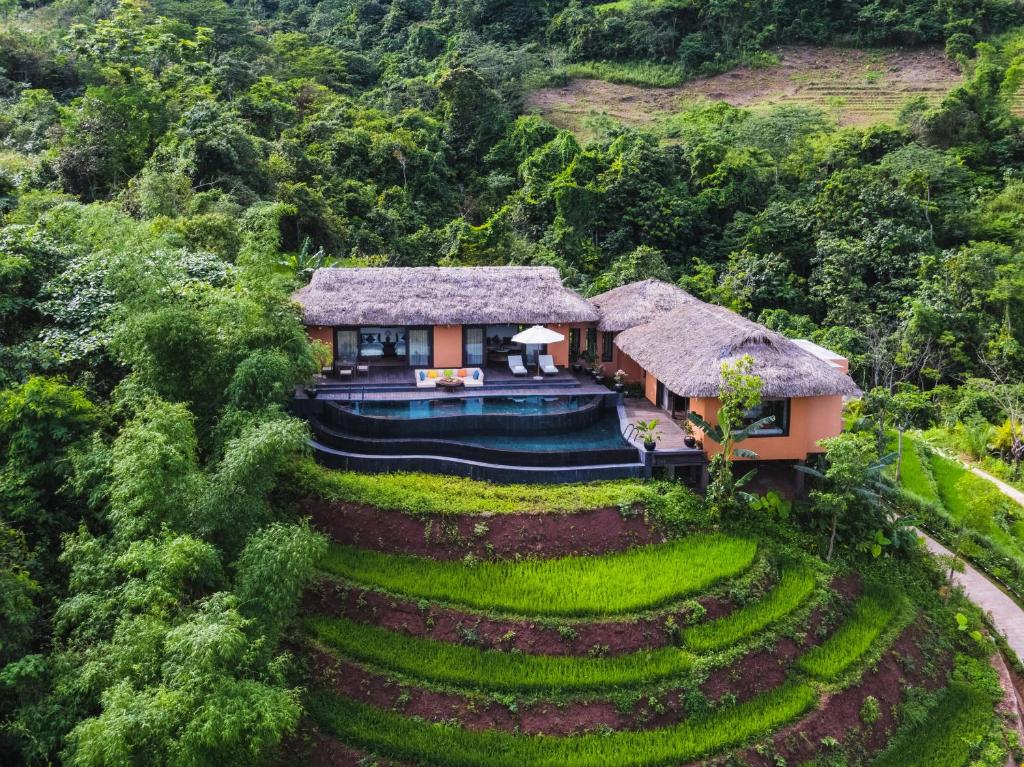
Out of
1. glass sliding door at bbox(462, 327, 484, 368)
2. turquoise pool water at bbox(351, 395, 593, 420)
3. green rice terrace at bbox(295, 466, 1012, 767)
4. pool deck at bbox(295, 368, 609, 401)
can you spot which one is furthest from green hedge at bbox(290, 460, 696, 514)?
glass sliding door at bbox(462, 327, 484, 368)

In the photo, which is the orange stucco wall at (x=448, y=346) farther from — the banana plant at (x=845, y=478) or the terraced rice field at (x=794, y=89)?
the terraced rice field at (x=794, y=89)

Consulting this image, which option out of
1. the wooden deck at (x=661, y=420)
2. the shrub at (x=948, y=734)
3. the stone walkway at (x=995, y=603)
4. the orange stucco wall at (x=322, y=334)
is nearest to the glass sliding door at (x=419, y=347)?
the orange stucco wall at (x=322, y=334)

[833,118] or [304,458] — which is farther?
[833,118]

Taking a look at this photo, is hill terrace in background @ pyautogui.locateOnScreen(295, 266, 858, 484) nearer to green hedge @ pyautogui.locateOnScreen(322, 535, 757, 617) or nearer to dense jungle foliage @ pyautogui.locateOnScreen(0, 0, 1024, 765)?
green hedge @ pyautogui.locateOnScreen(322, 535, 757, 617)

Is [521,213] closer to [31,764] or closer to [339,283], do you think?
[339,283]

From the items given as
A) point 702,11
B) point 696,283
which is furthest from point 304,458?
point 702,11

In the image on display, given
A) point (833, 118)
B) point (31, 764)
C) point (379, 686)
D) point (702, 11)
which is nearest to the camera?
point (31, 764)
